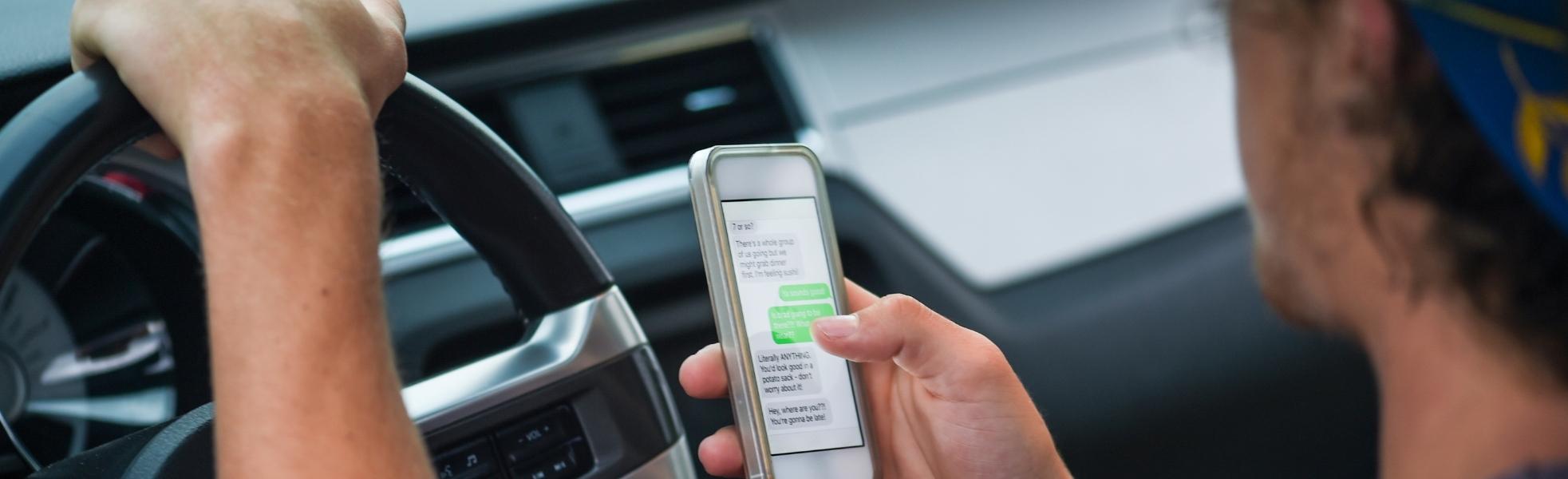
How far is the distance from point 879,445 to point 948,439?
5 cm

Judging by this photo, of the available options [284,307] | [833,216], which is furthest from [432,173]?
[833,216]

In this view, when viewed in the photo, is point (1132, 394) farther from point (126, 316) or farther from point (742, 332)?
point (126, 316)

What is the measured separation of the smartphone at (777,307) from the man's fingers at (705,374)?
0.23ft

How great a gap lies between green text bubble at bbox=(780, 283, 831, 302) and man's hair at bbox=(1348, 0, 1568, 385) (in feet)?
1.17

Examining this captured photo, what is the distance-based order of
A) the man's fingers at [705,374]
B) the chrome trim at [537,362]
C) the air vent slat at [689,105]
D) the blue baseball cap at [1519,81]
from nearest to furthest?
the blue baseball cap at [1519,81] < the chrome trim at [537,362] < the man's fingers at [705,374] < the air vent slat at [689,105]

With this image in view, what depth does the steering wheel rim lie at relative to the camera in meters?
0.57

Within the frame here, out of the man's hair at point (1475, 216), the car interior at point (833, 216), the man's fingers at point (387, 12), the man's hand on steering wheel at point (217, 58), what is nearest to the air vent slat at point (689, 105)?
the car interior at point (833, 216)

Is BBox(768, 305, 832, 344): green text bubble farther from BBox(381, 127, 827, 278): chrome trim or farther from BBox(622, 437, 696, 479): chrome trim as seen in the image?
BBox(381, 127, 827, 278): chrome trim

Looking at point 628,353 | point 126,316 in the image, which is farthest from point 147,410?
point 628,353

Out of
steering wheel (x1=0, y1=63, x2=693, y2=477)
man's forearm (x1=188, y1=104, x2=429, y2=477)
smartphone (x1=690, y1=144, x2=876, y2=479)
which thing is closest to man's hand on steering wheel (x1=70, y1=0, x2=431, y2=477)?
man's forearm (x1=188, y1=104, x2=429, y2=477)

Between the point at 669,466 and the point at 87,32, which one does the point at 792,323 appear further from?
the point at 87,32

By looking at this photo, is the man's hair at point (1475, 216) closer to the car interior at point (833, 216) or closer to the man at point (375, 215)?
the man at point (375, 215)

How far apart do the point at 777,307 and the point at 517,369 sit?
0.15 meters

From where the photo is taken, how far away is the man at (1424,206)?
20.0 inches
